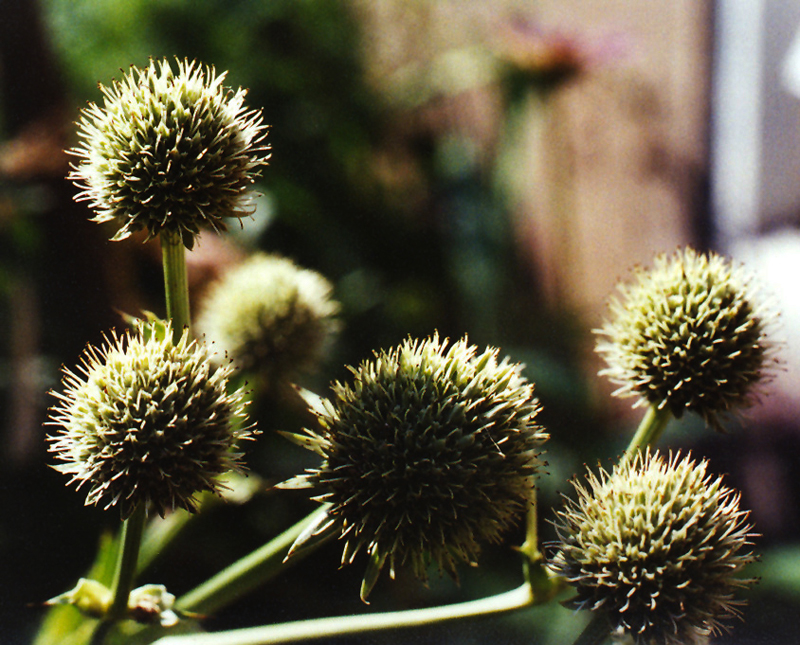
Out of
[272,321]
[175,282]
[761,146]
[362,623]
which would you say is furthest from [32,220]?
[761,146]

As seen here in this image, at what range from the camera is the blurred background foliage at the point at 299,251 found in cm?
102

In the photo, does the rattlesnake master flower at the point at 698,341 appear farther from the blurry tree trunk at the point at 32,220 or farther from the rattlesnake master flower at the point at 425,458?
the blurry tree trunk at the point at 32,220

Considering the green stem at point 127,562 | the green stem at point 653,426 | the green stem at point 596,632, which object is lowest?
the green stem at point 596,632

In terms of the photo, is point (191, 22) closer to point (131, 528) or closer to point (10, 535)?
point (10, 535)

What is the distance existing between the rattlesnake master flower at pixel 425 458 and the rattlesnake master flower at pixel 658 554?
2.6 inches

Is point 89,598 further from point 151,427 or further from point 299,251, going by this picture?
point 299,251

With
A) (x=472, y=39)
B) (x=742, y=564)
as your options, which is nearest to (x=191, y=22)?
(x=472, y=39)

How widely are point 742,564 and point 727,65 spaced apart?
216 centimetres

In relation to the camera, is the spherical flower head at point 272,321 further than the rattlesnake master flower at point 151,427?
Yes

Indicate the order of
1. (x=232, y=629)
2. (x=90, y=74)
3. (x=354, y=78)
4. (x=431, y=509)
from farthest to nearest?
1. (x=354, y=78)
2. (x=90, y=74)
3. (x=232, y=629)
4. (x=431, y=509)

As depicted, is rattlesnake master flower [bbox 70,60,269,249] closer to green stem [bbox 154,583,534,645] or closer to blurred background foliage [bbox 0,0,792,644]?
blurred background foliage [bbox 0,0,792,644]

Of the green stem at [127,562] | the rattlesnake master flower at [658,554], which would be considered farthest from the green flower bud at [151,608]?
the rattlesnake master flower at [658,554]

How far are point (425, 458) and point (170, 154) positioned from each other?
1.07 feet

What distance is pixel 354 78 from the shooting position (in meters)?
1.70
